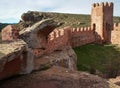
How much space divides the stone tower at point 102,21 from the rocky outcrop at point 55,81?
27.9 meters

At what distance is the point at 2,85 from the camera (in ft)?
36.9

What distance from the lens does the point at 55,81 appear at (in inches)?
464

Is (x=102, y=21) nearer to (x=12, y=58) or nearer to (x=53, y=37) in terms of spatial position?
(x=53, y=37)

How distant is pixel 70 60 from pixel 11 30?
29.1 feet

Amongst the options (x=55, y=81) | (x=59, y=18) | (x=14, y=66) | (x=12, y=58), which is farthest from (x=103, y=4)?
(x=59, y=18)

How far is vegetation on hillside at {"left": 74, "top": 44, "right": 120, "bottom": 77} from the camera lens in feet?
103

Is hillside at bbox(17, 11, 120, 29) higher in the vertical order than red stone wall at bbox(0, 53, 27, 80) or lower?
higher

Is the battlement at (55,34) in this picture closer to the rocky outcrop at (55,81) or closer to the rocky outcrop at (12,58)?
the rocky outcrop at (55,81)

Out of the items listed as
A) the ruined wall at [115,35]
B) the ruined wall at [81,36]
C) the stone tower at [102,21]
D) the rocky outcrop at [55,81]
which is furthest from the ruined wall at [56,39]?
the rocky outcrop at [55,81]

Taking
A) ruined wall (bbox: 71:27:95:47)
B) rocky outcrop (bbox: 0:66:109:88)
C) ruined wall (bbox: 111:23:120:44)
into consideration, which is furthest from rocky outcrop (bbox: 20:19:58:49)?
ruined wall (bbox: 111:23:120:44)

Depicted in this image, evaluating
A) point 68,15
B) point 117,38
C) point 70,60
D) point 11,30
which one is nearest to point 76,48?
point 117,38

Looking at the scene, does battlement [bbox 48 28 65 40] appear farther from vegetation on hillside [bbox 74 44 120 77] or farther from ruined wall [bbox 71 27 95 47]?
ruined wall [bbox 71 27 95 47]

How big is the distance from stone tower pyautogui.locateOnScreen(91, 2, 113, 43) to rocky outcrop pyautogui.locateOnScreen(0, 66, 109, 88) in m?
27.9

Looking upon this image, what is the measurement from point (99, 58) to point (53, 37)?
910cm
